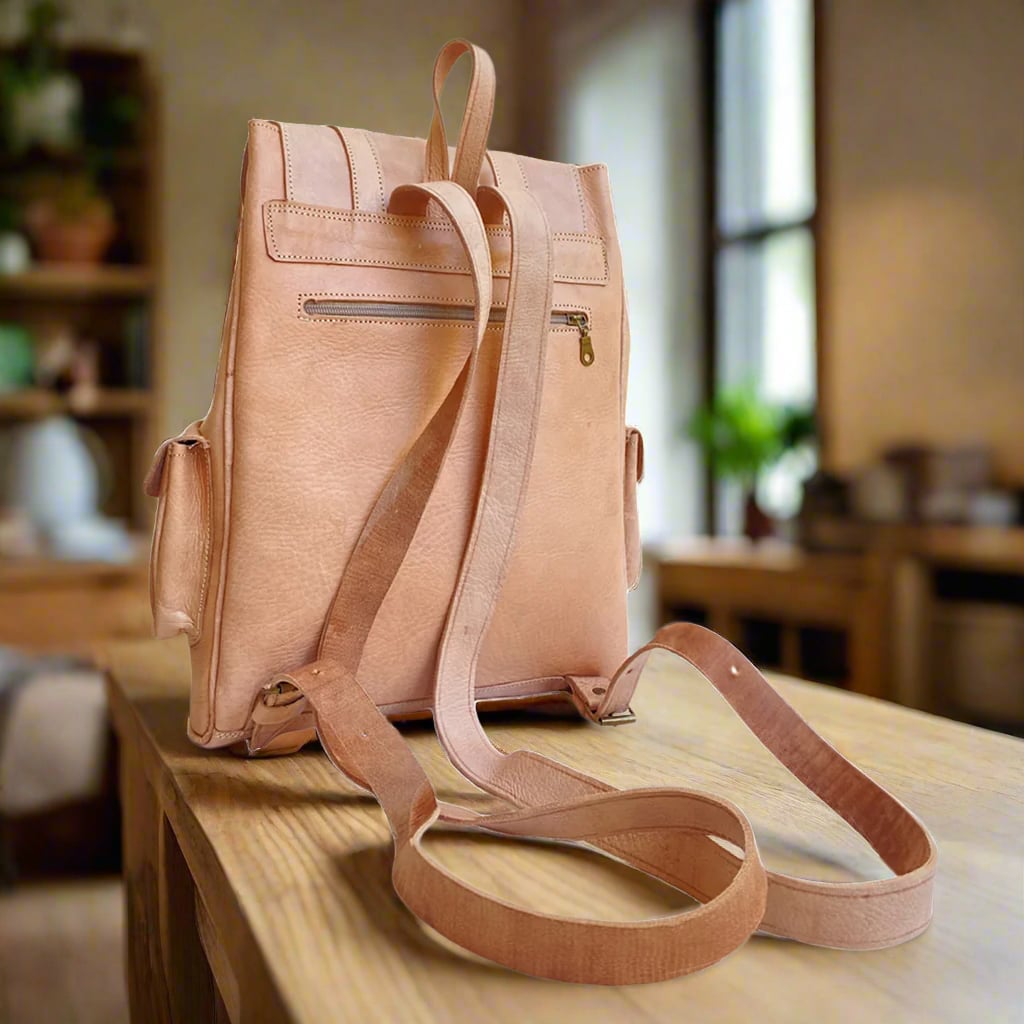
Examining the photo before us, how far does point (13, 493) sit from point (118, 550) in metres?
0.37

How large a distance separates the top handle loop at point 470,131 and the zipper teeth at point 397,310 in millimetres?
67

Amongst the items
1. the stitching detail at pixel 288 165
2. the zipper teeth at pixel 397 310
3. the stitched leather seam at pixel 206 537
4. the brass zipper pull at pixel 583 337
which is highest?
the stitching detail at pixel 288 165

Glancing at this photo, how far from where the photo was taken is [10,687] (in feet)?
5.98

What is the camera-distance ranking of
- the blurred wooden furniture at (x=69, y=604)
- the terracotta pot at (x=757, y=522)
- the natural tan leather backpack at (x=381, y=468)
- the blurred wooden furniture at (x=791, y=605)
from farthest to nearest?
the terracotta pot at (x=757, y=522)
the blurred wooden furniture at (x=69, y=604)
the blurred wooden furniture at (x=791, y=605)
the natural tan leather backpack at (x=381, y=468)

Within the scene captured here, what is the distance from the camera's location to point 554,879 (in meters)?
0.40

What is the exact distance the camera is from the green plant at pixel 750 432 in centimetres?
309

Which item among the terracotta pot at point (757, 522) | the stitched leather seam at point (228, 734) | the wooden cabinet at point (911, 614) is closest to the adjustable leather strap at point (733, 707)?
the stitched leather seam at point (228, 734)

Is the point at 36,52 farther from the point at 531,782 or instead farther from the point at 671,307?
the point at 531,782

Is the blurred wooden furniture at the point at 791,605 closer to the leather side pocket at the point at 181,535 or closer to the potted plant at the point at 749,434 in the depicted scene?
the potted plant at the point at 749,434

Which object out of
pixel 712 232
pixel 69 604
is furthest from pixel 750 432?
pixel 69 604

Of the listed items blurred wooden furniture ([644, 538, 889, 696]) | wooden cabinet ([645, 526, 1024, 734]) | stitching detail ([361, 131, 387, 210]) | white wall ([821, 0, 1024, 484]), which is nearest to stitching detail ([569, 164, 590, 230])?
stitching detail ([361, 131, 387, 210])

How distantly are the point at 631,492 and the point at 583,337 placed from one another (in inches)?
4.1

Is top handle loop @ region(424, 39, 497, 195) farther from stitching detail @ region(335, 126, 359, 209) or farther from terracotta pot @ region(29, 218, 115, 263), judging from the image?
terracotta pot @ region(29, 218, 115, 263)

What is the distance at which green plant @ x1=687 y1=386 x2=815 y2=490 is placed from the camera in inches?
121
